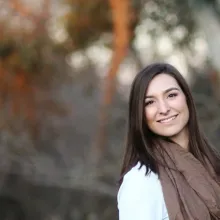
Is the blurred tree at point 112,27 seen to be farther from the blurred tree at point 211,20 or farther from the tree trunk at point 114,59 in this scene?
the blurred tree at point 211,20

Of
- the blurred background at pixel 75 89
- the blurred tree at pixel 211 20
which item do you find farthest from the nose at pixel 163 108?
the blurred background at pixel 75 89

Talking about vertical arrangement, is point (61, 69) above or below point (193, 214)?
above

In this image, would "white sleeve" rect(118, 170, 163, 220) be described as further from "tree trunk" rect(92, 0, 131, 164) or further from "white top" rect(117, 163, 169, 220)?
"tree trunk" rect(92, 0, 131, 164)

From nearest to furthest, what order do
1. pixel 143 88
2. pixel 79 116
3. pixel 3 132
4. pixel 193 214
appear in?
pixel 193 214 → pixel 143 88 → pixel 3 132 → pixel 79 116

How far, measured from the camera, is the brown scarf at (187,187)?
6.69ft

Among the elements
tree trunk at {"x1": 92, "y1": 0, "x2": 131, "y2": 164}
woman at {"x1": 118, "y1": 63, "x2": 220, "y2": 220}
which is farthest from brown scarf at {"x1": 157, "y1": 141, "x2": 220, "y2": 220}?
tree trunk at {"x1": 92, "y1": 0, "x2": 131, "y2": 164}

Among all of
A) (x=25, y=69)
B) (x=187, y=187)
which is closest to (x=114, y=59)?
(x=25, y=69)

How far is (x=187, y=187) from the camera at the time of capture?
6.94 feet

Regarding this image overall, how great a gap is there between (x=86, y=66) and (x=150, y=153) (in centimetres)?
815

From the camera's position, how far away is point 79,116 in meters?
10.8

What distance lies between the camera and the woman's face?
2.21 metres

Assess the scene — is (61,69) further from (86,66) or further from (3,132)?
(3,132)

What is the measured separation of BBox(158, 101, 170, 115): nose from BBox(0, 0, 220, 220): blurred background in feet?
23.1

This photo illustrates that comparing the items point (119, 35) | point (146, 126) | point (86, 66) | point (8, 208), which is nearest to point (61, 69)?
point (86, 66)
